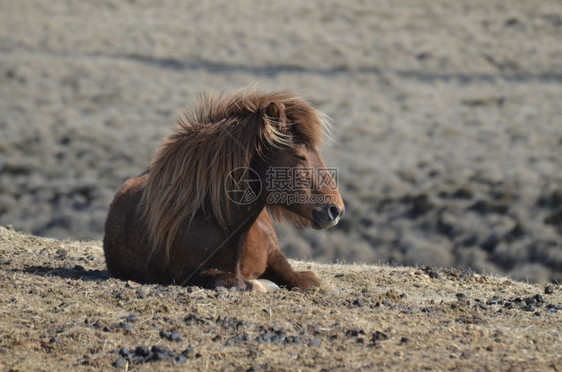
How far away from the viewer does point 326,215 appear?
627cm

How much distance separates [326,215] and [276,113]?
1.11 m

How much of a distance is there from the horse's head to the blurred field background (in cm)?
686

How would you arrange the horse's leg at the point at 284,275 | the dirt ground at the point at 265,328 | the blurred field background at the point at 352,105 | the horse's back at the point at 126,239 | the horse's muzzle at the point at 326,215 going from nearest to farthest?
the dirt ground at the point at 265,328, the horse's muzzle at the point at 326,215, the horse's leg at the point at 284,275, the horse's back at the point at 126,239, the blurred field background at the point at 352,105

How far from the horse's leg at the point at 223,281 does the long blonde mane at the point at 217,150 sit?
45cm

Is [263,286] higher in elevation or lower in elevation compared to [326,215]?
lower

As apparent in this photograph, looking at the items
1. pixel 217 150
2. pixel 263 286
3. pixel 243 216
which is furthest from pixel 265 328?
pixel 217 150

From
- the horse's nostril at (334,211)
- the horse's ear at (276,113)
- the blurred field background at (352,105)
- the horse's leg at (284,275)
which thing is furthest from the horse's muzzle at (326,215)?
the blurred field background at (352,105)

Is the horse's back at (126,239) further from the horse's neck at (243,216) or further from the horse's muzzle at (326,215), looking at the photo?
the horse's muzzle at (326,215)

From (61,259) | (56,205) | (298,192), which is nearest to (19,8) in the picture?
(56,205)

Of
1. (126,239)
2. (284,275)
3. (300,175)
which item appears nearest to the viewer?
(300,175)

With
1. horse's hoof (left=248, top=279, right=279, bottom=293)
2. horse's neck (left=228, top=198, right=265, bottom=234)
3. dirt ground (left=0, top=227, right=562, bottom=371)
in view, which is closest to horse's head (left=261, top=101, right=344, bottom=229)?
horse's neck (left=228, top=198, right=265, bottom=234)

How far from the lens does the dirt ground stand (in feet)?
15.1

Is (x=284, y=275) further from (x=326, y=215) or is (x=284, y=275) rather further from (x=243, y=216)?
(x=326, y=215)

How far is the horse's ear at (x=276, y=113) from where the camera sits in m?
6.54
